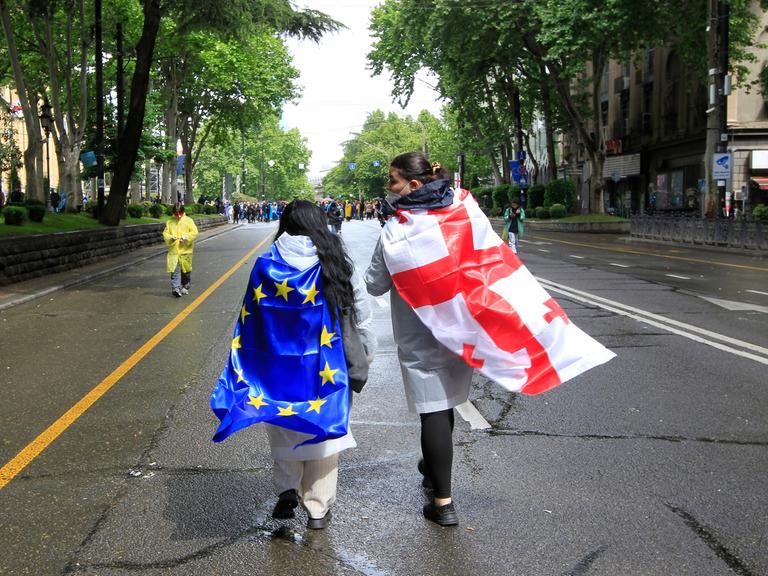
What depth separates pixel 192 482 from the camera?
4.66m

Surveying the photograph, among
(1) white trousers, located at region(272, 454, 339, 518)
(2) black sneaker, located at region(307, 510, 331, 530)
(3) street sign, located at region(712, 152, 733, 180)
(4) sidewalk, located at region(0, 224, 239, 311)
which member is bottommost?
(2) black sneaker, located at region(307, 510, 331, 530)

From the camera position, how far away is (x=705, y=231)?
2781cm

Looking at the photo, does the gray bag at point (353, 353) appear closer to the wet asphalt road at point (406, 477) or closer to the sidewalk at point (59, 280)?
the wet asphalt road at point (406, 477)

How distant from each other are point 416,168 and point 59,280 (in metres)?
14.1

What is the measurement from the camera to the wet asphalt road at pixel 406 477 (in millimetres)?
3682

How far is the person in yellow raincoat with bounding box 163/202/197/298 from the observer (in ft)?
45.7

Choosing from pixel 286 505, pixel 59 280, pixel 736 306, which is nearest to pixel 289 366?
pixel 286 505

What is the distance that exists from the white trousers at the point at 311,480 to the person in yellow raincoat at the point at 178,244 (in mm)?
10320

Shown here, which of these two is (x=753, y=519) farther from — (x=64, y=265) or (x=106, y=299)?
(x=64, y=265)

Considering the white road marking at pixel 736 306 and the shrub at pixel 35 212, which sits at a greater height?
the shrub at pixel 35 212

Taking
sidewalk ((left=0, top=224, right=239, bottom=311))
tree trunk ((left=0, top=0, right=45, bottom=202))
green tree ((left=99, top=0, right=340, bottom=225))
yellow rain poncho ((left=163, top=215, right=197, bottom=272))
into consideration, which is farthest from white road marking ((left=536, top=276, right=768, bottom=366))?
tree trunk ((left=0, top=0, right=45, bottom=202))

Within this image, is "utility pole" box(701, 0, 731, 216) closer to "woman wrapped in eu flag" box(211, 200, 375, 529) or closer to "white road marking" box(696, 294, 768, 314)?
"white road marking" box(696, 294, 768, 314)

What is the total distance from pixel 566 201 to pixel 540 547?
4466cm

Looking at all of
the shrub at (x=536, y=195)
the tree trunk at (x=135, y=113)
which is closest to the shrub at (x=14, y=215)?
the tree trunk at (x=135, y=113)
